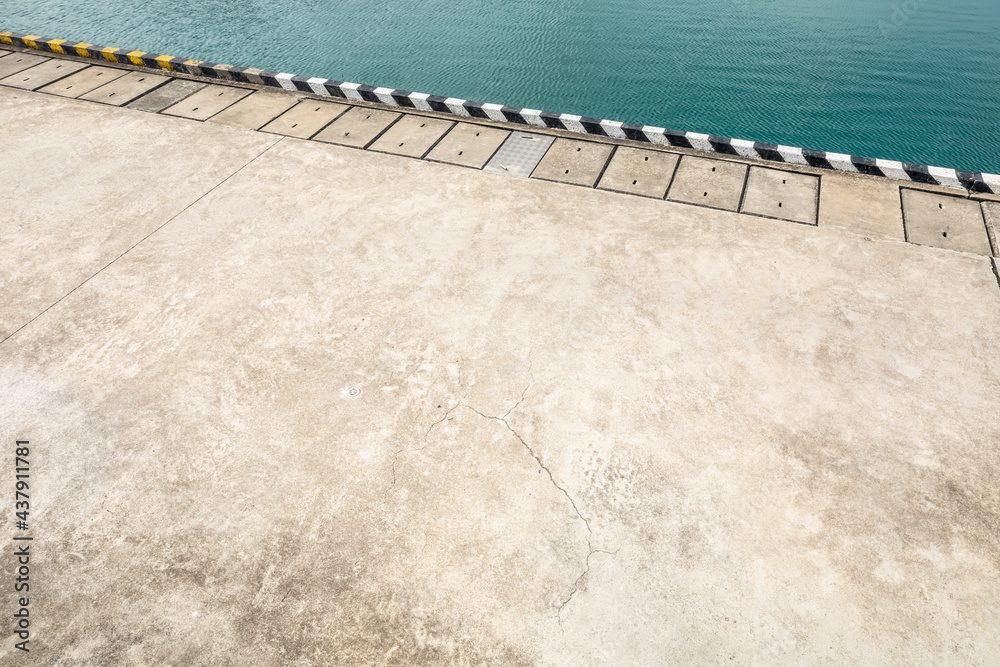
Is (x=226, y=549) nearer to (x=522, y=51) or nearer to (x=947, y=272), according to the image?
(x=947, y=272)

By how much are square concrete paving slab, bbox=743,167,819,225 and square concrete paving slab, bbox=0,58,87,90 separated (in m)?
14.8

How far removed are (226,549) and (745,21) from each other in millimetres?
20656

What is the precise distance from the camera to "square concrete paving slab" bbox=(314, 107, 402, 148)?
33.1 ft

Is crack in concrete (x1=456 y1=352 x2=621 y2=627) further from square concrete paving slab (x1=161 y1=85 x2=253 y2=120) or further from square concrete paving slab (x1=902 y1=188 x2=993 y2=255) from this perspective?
square concrete paving slab (x1=161 y1=85 x2=253 y2=120)

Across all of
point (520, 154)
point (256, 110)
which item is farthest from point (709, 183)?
point (256, 110)

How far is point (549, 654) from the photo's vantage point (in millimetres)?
4246

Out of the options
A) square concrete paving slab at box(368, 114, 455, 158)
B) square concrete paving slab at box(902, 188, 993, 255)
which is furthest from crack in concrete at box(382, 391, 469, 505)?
square concrete paving slab at box(902, 188, 993, 255)

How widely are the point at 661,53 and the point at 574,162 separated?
9.49m

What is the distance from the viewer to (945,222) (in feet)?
25.4

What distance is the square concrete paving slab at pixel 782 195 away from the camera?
8039 millimetres

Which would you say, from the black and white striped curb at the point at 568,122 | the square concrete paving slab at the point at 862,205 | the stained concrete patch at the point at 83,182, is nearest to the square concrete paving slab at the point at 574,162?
the black and white striped curb at the point at 568,122

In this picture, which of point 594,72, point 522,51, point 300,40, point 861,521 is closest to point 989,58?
point 594,72

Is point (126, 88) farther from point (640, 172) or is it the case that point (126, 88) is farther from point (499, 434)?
point (499, 434)

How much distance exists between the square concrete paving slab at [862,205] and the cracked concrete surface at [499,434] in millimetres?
448
